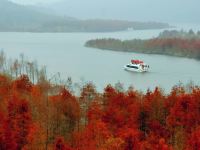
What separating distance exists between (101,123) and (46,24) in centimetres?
4982

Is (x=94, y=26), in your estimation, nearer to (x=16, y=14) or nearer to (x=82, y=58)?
(x=16, y=14)

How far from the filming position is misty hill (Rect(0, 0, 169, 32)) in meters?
53.5

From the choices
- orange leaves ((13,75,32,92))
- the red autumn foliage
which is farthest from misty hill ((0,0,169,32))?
the red autumn foliage

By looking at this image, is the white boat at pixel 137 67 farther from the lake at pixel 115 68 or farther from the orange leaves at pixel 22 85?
the orange leaves at pixel 22 85

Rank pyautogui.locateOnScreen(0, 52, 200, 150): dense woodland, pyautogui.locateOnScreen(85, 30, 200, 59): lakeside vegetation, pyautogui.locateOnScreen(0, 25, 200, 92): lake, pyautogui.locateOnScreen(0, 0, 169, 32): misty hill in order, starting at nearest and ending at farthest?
pyautogui.locateOnScreen(0, 52, 200, 150): dense woodland, pyautogui.locateOnScreen(0, 25, 200, 92): lake, pyautogui.locateOnScreen(85, 30, 200, 59): lakeside vegetation, pyautogui.locateOnScreen(0, 0, 169, 32): misty hill

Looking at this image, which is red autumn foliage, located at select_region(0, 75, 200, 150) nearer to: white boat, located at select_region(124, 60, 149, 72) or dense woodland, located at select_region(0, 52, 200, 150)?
dense woodland, located at select_region(0, 52, 200, 150)

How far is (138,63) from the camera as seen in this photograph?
1991 centimetres

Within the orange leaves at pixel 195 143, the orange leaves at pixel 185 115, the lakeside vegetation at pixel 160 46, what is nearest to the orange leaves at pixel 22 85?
the orange leaves at pixel 185 115

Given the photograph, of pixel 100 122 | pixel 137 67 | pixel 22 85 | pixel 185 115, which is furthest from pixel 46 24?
pixel 100 122

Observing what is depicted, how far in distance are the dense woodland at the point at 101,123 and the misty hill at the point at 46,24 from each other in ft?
144

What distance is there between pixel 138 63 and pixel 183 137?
13.0m

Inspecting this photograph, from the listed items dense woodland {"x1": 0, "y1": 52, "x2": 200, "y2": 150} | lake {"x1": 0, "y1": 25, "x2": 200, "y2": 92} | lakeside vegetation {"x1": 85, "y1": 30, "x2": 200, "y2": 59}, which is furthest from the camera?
lakeside vegetation {"x1": 85, "y1": 30, "x2": 200, "y2": 59}

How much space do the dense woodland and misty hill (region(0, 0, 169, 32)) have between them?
144ft

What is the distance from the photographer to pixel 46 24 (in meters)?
55.7
